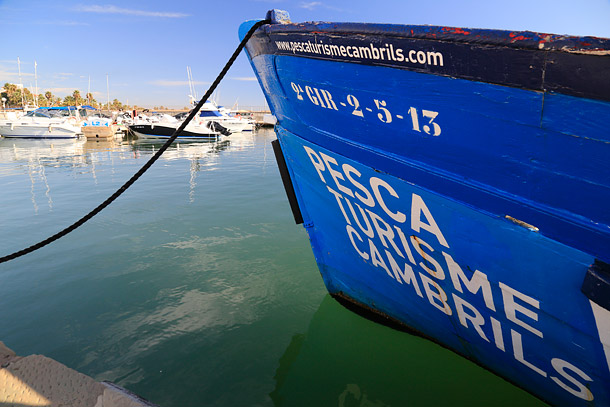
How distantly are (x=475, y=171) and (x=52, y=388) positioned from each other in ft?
9.12

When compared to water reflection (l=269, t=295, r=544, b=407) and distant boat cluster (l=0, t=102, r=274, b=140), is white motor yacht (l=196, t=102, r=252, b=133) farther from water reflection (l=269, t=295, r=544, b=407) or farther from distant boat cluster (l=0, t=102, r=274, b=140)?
water reflection (l=269, t=295, r=544, b=407)

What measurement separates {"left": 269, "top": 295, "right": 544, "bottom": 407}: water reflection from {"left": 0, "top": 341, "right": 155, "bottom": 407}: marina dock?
1.12 m

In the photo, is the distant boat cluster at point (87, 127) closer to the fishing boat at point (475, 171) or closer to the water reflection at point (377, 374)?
the water reflection at point (377, 374)

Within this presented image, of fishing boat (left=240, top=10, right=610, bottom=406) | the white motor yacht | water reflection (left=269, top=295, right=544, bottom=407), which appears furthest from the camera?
the white motor yacht

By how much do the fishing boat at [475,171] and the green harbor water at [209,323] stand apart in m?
0.67

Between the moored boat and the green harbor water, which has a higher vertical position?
the moored boat

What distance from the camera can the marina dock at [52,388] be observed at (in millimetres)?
1957

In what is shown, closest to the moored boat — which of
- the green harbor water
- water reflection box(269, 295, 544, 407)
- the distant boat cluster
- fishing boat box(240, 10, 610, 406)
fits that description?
the distant boat cluster

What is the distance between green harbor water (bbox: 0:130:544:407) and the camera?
264 centimetres

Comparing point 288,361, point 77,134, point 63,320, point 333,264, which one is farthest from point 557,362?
point 77,134

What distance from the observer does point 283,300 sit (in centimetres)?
398

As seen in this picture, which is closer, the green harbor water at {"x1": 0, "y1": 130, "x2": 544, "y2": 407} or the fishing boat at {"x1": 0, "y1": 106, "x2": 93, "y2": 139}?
the green harbor water at {"x1": 0, "y1": 130, "x2": 544, "y2": 407}

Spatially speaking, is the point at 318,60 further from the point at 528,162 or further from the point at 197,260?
the point at 197,260

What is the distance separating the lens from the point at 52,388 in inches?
82.3
